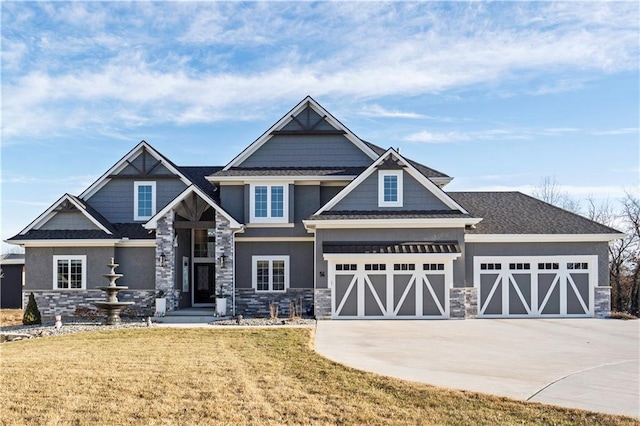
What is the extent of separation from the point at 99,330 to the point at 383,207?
35.3 ft

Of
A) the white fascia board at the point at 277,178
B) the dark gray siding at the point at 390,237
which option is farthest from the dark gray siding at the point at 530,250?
the white fascia board at the point at 277,178

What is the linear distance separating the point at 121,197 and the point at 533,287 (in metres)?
17.2

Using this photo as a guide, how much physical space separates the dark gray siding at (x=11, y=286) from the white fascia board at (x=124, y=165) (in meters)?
13.6

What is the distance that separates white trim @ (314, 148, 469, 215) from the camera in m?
21.8

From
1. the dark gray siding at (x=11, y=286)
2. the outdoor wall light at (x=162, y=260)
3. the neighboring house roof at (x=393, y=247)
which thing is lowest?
the dark gray siding at (x=11, y=286)

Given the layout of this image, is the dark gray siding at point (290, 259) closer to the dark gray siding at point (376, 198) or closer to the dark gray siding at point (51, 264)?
the dark gray siding at point (376, 198)

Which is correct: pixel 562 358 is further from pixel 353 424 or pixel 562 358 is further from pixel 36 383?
pixel 36 383

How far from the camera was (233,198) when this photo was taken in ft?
80.0

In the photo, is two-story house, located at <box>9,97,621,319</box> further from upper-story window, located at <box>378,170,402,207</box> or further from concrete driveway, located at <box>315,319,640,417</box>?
concrete driveway, located at <box>315,319,640,417</box>

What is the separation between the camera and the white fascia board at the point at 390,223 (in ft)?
70.4

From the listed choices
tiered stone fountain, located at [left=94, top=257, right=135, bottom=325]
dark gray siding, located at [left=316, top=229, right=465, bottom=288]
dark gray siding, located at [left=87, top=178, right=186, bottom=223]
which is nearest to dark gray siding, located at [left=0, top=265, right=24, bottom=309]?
dark gray siding, located at [left=87, top=178, right=186, bottom=223]

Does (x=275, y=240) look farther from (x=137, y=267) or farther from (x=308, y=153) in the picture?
(x=137, y=267)

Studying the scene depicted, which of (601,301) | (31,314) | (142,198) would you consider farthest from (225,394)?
(601,301)

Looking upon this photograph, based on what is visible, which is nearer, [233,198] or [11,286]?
[233,198]
